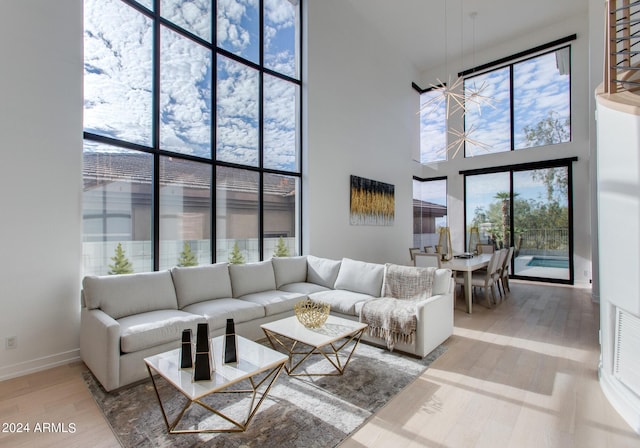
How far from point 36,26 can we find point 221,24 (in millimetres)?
2338

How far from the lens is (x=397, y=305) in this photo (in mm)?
3436

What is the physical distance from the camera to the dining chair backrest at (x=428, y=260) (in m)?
4.82

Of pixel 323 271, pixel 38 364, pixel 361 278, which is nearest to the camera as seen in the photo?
pixel 38 364

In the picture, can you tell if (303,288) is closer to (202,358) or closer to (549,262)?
(202,358)

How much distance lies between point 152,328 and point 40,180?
5.83 feet

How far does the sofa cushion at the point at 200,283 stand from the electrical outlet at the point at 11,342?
4.40 ft

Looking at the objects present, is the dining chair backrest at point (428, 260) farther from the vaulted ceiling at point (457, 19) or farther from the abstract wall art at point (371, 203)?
the vaulted ceiling at point (457, 19)

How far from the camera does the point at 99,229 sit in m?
3.51

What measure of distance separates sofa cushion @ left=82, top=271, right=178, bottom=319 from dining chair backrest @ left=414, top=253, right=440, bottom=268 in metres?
3.55

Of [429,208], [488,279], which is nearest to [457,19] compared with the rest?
[429,208]

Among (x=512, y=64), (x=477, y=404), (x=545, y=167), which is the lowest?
(x=477, y=404)

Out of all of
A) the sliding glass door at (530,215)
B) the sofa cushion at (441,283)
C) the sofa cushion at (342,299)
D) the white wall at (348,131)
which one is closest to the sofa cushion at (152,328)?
the sofa cushion at (342,299)

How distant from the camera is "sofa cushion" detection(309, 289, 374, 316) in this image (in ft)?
12.0

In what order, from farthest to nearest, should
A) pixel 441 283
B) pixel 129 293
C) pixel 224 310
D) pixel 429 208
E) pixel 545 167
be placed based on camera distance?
pixel 429 208 → pixel 545 167 → pixel 441 283 → pixel 224 310 → pixel 129 293
